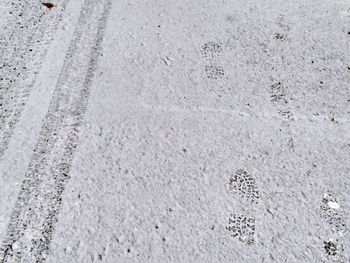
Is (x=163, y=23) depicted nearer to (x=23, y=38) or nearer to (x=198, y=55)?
(x=198, y=55)

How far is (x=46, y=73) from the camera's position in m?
2.81

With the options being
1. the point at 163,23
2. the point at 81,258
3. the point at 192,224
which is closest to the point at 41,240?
the point at 81,258

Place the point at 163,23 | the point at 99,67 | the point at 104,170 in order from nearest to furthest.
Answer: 1. the point at 104,170
2. the point at 99,67
3. the point at 163,23

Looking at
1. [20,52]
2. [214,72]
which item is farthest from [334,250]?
[20,52]

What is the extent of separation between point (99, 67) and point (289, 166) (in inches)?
63.0

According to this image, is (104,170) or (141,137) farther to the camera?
(141,137)

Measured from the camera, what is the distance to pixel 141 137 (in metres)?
2.45

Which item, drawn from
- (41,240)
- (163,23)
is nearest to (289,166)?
(41,240)

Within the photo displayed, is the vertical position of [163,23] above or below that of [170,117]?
above

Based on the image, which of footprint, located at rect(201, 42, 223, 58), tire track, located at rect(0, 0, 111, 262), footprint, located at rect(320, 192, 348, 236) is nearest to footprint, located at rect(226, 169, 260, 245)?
footprint, located at rect(320, 192, 348, 236)

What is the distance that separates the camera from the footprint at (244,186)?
2.18m

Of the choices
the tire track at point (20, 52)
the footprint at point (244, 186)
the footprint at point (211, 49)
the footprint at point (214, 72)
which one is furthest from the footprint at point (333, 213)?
the tire track at point (20, 52)

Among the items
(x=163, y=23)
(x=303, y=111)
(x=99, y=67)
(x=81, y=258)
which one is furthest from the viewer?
(x=163, y=23)

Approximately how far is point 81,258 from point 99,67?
1.52 meters
